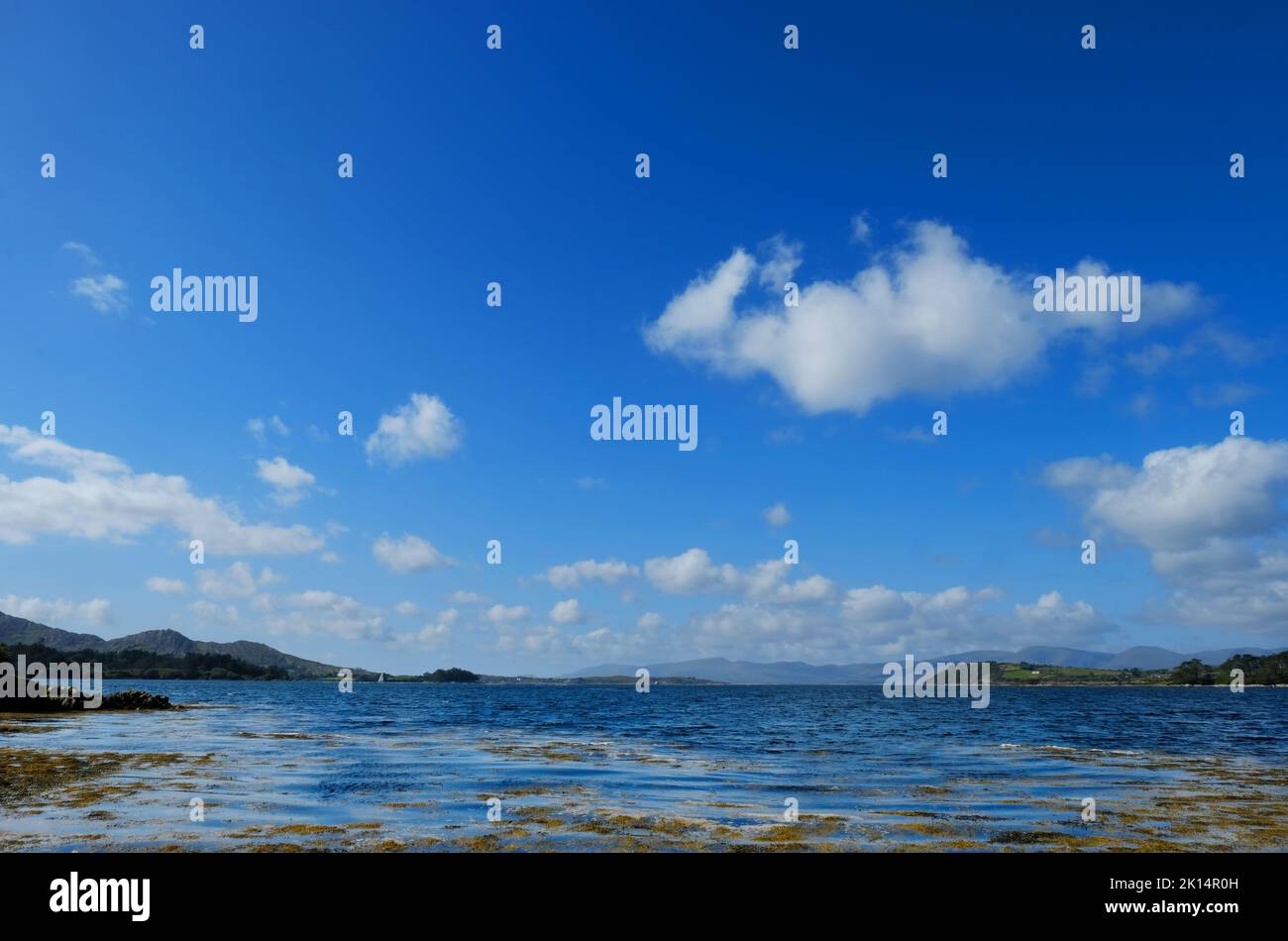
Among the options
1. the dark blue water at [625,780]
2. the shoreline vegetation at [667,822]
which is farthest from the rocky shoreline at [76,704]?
the shoreline vegetation at [667,822]

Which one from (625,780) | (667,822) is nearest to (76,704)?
(625,780)

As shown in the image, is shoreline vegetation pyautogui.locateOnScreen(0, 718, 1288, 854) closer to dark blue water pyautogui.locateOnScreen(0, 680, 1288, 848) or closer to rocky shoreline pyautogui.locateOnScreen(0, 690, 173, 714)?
dark blue water pyautogui.locateOnScreen(0, 680, 1288, 848)

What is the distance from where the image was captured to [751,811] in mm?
28094

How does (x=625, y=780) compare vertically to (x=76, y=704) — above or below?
above

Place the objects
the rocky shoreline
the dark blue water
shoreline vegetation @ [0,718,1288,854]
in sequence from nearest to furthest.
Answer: shoreline vegetation @ [0,718,1288,854] < the dark blue water < the rocky shoreline

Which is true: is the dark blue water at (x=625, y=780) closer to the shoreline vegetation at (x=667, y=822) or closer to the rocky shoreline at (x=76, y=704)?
the shoreline vegetation at (x=667, y=822)

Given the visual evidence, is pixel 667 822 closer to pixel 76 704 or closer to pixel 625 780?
pixel 625 780

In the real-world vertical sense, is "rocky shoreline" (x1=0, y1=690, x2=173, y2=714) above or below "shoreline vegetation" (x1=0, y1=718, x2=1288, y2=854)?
below

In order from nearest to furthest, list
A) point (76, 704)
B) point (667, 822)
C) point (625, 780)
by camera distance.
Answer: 1. point (667, 822)
2. point (625, 780)
3. point (76, 704)

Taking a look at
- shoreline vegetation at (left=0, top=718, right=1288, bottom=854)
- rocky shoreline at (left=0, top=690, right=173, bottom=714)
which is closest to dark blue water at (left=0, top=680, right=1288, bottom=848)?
shoreline vegetation at (left=0, top=718, right=1288, bottom=854)
